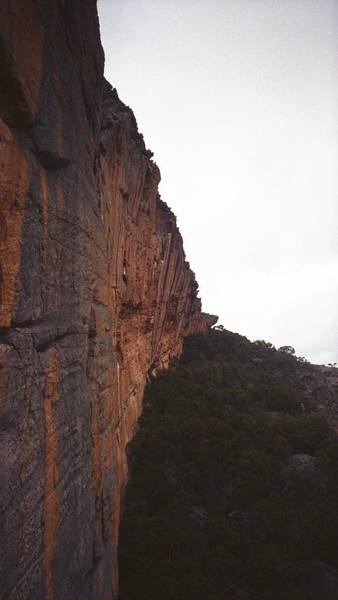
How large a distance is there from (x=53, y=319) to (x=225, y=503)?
44.4 feet

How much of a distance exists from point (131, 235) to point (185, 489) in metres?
11.9

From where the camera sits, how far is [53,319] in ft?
16.7

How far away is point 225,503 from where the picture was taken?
1449 cm

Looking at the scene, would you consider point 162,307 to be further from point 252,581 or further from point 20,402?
point 20,402

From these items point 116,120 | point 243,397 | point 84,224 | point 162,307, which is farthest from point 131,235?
point 243,397

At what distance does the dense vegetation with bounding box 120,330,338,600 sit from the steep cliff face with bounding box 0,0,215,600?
3538mm

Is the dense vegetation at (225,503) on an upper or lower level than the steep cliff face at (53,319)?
lower

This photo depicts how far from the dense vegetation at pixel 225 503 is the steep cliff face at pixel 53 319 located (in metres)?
3.54

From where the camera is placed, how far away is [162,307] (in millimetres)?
24219

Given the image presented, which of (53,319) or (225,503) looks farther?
(225,503)

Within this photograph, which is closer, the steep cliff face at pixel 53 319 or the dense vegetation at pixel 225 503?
the steep cliff face at pixel 53 319

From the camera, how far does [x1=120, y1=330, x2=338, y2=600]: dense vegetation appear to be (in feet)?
34.7

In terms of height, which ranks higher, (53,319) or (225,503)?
(53,319)

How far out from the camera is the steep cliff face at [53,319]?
3840mm
